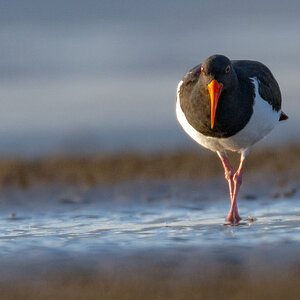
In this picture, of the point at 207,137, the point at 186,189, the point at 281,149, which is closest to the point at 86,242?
the point at 207,137

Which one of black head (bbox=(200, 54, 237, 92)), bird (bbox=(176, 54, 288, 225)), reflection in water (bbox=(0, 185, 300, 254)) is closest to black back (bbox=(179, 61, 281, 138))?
bird (bbox=(176, 54, 288, 225))

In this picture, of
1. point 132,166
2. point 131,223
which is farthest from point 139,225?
point 132,166

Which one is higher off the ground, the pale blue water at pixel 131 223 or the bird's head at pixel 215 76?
the bird's head at pixel 215 76

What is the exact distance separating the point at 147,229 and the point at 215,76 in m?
1.64

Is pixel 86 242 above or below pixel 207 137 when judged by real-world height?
below

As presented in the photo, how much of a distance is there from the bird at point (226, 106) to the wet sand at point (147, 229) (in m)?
0.84

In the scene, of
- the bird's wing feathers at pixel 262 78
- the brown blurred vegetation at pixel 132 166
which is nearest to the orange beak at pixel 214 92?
the bird's wing feathers at pixel 262 78

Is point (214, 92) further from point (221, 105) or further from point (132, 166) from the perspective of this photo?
point (132, 166)

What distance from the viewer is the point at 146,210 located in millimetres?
8531

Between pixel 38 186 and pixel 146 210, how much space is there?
6.76ft

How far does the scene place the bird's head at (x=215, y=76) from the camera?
7273mm

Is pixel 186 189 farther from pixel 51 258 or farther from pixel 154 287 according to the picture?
pixel 154 287

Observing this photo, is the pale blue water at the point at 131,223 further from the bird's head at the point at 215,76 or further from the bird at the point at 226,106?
the bird's head at the point at 215,76

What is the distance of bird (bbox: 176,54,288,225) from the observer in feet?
24.2
